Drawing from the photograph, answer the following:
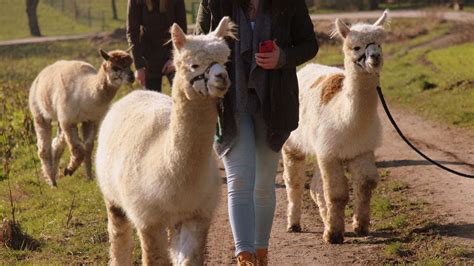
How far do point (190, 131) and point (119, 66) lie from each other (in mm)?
6158

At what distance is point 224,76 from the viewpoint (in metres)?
4.95

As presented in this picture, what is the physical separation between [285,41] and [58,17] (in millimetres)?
48310

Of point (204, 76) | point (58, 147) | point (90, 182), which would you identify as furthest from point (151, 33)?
point (204, 76)

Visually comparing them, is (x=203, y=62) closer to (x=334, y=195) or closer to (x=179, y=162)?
(x=179, y=162)

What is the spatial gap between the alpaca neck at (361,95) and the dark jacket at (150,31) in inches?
103

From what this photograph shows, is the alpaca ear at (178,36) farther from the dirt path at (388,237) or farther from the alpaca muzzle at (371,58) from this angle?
the alpaca muzzle at (371,58)

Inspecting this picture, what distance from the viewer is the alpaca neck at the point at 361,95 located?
7738mm

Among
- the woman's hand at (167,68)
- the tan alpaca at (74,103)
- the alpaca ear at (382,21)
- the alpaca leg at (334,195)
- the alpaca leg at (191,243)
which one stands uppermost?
the alpaca ear at (382,21)

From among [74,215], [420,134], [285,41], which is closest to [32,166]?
[74,215]

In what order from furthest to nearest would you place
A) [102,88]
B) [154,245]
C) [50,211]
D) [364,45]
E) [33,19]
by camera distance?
[33,19], [102,88], [50,211], [364,45], [154,245]

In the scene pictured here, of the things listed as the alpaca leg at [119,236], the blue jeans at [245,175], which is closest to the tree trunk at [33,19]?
the alpaca leg at [119,236]

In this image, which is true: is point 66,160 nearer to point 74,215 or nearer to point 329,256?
point 74,215

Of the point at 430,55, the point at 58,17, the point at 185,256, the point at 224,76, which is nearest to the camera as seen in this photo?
the point at 224,76

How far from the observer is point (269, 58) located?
17.9ft
